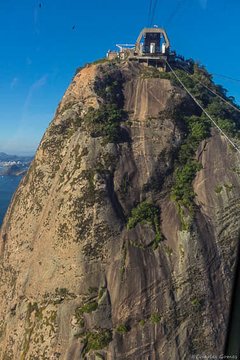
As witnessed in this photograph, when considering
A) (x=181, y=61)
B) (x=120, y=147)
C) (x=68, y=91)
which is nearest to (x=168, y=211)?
(x=120, y=147)

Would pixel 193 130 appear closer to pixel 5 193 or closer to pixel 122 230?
pixel 122 230

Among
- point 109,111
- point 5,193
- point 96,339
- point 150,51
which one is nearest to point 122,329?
point 96,339

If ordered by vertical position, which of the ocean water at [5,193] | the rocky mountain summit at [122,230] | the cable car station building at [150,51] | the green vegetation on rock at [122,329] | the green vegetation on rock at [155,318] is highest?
the ocean water at [5,193]

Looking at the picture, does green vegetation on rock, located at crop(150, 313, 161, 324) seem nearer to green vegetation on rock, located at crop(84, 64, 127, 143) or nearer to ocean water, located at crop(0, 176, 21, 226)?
green vegetation on rock, located at crop(84, 64, 127, 143)

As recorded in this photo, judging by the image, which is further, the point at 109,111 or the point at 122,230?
the point at 109,111

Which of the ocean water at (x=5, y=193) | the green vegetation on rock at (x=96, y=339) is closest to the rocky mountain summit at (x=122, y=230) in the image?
the green vegetation on rock at (x=96, y=339)

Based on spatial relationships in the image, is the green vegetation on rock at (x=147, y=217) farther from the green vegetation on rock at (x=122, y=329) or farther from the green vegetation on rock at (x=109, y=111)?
the green vegetation on rock at (x=109, y=111)

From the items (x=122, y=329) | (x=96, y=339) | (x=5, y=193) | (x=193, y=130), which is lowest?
(x=96, y=339)

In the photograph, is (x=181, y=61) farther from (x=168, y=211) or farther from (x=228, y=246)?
(x=228, y=246)

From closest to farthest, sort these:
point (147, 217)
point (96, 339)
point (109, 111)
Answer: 1. point (96, 339)
2. point (147, 217)
3. point (109, 111)
